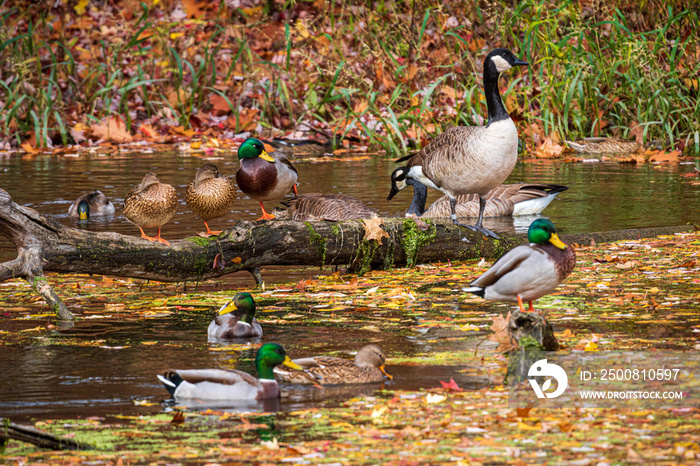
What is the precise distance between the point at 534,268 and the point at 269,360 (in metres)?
1.78

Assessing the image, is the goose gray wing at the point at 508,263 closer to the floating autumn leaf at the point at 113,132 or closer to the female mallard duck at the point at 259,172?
the female mallard duck at the point at 259,172

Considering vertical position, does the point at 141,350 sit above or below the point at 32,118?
below

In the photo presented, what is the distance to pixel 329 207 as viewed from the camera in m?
10.8

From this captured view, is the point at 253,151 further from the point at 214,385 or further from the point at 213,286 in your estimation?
the point at 214,385

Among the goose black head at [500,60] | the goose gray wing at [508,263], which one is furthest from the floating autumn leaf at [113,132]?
the goose gray wing at [508,263]

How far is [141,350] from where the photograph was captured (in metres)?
6.23

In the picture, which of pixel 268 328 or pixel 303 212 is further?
pixel 303 212

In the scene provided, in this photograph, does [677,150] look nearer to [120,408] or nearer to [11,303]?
[11,303]

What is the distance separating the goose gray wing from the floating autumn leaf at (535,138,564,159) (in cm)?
1101

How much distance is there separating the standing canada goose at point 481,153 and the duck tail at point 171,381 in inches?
196

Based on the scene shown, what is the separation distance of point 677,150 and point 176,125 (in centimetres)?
1043

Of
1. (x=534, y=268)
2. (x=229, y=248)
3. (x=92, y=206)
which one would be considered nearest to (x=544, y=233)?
(x=534, y=268)

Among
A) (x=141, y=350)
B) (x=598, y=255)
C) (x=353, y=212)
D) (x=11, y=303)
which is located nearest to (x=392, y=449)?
(x=141, y=350)

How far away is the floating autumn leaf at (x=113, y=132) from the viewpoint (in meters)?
20.4
